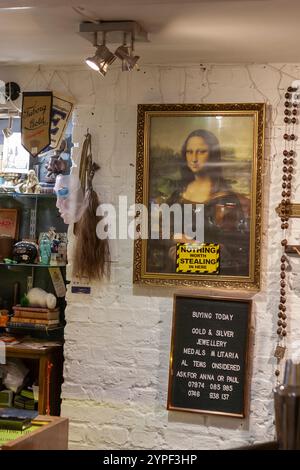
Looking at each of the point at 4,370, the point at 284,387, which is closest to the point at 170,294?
the point at 4,370

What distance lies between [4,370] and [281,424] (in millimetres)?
2870

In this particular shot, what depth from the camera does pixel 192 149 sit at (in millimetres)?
3705

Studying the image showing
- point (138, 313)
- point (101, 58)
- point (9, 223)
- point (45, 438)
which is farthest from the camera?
point (9, 223)

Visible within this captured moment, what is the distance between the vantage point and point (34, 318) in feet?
13.3

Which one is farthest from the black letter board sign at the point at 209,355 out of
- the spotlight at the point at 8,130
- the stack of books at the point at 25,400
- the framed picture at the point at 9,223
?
the spotlight at the point at 8,130

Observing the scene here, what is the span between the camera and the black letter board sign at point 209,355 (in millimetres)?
3590

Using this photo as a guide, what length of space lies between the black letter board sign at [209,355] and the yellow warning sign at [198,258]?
0.16 meters

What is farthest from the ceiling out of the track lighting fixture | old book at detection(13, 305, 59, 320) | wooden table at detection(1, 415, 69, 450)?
wooden table at detection(1, 415, 69, 450)

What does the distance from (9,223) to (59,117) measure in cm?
88

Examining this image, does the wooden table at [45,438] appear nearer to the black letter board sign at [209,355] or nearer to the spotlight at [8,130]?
the black letter board sign at [209,355]

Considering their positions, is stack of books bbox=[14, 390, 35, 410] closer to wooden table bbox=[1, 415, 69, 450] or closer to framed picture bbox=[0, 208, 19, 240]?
framed picture bbox=[0, 208, 19, 240]

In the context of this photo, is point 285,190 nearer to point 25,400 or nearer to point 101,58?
point 101,58

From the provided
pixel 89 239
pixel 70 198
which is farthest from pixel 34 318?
pixel 70 198

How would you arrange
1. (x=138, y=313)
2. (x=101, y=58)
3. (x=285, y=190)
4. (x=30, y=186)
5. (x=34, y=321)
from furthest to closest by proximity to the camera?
(x=30, y=186) → (x=34, y=321) → (x=138, y=313) → (x=285, y=190) → (x=101, y=58)
